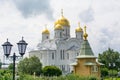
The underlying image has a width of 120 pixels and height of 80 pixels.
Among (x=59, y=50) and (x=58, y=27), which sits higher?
(x=58, y=27)

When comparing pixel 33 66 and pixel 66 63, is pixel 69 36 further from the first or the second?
pixel 33 66

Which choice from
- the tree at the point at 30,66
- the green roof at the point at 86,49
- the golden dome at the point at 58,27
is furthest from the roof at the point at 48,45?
the green roof at the point at 86,49

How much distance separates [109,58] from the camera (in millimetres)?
65375

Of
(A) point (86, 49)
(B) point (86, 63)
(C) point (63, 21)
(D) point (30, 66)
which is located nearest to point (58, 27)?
(C) point (63, 21)

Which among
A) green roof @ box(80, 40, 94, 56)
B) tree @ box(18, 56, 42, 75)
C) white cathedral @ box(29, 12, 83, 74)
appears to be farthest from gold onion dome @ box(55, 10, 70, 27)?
green roof @ box(80, 40, 94, 56)

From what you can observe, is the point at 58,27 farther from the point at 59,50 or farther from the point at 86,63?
the point at 86,63

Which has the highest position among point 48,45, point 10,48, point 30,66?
point 48,45

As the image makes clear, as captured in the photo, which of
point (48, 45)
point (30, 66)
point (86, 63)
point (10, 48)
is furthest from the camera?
point (48, 45)

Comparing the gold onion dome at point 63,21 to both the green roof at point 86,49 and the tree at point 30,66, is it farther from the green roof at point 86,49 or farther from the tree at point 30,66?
the green roof at point 86,49

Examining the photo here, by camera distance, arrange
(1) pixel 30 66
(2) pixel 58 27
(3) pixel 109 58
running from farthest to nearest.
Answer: (2) pixel 58 27
(3) pixel 109 58
(1) pixel 30 66

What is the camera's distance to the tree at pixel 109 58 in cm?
6550

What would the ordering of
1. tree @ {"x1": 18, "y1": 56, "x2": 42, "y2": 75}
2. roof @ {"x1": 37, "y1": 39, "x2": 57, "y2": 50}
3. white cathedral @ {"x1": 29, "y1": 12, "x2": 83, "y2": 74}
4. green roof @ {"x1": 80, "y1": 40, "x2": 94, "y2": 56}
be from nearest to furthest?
1. green roof @ {"x1": 80, "y1": 40, "x2": 94, "y2": 56}
2. tree @ {"x1": 18, "y1": 56, "x2": 42, "y2": 75}
3. white cathedral @ {"x1": 29, "y1": 12, "x2": 83, "y2": 74}
4. roof @ {"x1": 37, "y1": 39, "x2": 57, "y2": 50}

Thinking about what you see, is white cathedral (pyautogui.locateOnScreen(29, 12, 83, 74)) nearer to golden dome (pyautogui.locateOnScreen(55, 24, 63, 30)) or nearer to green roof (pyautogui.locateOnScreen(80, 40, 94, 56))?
golden dome (pyautogui.locateOnScreen(55, 24, 63, 30))

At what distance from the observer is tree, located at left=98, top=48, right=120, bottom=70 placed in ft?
215
